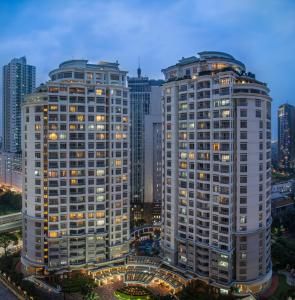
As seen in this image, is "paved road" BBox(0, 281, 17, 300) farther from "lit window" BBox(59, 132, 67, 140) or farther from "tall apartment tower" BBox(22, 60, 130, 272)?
"lit window" BBox(59, 132, 67, 140)

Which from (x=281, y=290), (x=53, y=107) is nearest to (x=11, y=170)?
(x=53, y=107)

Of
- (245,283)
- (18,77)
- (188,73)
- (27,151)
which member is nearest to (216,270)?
(245,283)

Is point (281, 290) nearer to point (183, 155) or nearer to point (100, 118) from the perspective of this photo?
point (183, 155)

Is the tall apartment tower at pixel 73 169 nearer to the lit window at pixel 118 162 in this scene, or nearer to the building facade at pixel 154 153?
the lit window at pixel 118 162

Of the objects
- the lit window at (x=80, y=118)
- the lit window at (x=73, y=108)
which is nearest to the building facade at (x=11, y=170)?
the lit window at (x=73, y=108)

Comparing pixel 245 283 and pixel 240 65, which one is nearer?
pixel 245 283

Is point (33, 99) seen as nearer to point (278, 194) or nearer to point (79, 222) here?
point (79, 222)
